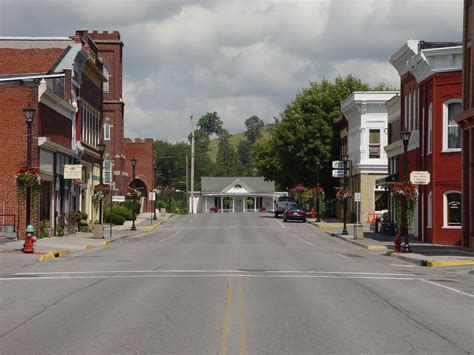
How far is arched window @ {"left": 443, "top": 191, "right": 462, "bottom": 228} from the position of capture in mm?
41031

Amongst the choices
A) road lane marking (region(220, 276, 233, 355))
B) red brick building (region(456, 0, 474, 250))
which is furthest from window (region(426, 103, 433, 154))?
road lane marking (region(220, 276, 233, 355))

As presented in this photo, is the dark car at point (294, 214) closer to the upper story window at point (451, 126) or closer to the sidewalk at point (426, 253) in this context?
the sidewalk at point (426, 253)

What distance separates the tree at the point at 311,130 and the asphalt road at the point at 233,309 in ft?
173

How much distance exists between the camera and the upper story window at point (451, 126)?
135 ft

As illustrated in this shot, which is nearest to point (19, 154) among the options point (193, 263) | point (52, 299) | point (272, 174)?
point (193, 263)

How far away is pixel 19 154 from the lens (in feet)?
133

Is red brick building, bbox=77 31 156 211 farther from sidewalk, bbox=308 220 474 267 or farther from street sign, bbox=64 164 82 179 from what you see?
sidewalk, bbox=308 220 474 267

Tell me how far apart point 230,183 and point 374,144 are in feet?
223

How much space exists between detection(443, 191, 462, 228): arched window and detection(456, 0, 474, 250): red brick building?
382cm

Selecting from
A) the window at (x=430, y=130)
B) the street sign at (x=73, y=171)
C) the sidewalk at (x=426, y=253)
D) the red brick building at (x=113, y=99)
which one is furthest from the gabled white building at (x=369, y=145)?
the street sign at (x=73, y=171)

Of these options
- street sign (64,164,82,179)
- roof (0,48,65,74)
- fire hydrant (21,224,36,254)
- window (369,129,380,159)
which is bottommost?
fire hydrant (21,224,36,254)

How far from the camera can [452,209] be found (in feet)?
135

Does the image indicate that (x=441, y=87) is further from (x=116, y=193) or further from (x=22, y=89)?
(x=116, y=193)

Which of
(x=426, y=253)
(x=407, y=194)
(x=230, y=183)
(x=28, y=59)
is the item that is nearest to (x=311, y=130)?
(x=28, y=59)
